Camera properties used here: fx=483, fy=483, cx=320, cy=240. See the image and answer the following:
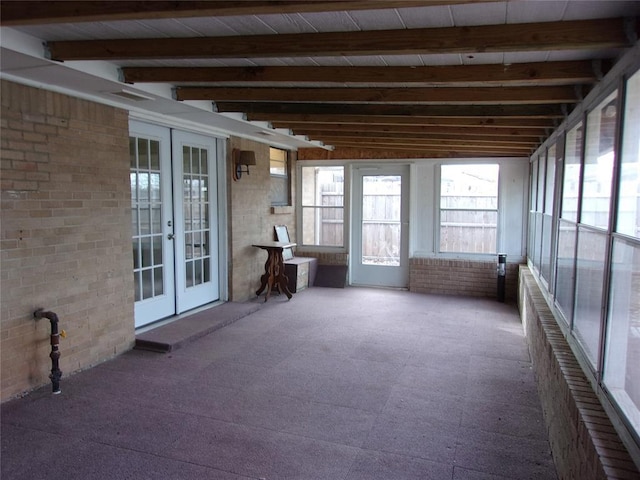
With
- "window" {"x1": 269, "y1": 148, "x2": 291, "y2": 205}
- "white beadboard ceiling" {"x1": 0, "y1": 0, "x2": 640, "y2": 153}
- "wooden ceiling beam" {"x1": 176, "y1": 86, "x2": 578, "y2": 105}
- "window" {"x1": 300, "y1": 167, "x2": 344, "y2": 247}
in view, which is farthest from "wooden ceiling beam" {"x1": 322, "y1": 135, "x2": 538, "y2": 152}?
"white beadboard ceiling" {"x1": 0, "y1": 0, "x2": 640, "y2": 153}

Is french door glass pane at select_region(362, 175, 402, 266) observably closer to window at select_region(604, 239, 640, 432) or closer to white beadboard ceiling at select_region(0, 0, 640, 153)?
white beadboard ceiling at select_region(0, 0, 640, 153)

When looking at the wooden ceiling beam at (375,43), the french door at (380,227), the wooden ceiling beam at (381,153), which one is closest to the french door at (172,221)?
the wooden ceiling beam at (375,43)

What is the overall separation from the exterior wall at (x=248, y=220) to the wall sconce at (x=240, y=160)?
0.22 feet

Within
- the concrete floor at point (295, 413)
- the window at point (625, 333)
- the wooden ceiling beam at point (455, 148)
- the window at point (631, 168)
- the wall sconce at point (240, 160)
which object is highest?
the wooden ceiling beam at point (455, 148)

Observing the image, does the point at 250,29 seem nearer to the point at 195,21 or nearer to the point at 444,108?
the point at 195,21

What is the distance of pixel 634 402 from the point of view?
1.82 metres

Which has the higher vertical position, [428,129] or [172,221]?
[428,129]

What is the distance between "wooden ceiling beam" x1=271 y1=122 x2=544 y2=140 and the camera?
510 centimetres

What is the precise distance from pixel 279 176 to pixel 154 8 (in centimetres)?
581

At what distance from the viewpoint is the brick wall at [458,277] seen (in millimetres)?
7195

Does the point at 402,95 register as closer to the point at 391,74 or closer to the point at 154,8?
the point at 391,74

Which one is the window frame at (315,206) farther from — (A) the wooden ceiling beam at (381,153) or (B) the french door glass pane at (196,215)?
(B) the french door glass pane at (196,215)

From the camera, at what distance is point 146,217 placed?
16.5ft

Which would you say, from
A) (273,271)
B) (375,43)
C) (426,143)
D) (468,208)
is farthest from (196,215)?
(468,208)
